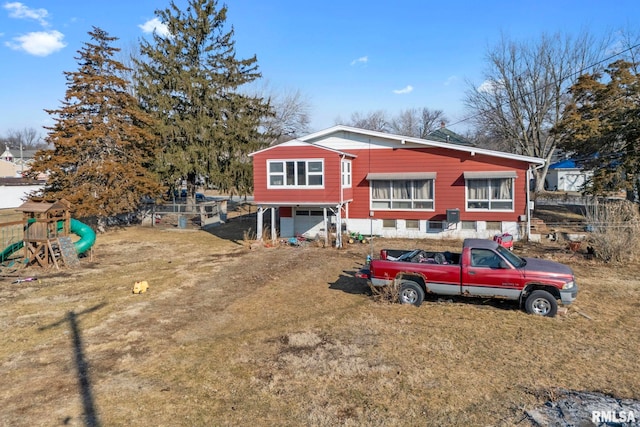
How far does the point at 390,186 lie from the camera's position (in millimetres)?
20766

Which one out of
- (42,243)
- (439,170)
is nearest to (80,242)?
(42,243)

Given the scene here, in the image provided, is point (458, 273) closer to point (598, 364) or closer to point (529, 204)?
point (598, 364)

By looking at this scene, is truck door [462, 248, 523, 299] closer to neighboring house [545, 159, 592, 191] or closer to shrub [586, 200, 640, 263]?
shrub [586, 200, 640, 263]

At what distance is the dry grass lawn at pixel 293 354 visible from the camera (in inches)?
218

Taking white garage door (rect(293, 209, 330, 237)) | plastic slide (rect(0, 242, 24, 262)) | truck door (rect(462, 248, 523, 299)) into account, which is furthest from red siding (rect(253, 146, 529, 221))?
plastic slide (rect(0, 242, 24, 262))

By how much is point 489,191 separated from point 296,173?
9.60 m

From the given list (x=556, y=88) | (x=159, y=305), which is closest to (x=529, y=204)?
(x=159, y=305)

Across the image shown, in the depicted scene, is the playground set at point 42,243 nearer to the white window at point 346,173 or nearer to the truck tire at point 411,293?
the white window at point 346,173

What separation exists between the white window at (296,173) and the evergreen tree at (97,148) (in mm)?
9461

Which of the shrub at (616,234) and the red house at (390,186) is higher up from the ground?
the red house at (390,186)

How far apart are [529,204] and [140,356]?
17.7m

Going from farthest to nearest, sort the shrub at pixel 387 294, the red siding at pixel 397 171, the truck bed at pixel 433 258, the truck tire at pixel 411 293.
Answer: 1. the red siding at pixel 397 171
2. the truck bed at pixel 433 258
3. the shrub at pixel 387 294
4. the truck tire at pixel 411 293

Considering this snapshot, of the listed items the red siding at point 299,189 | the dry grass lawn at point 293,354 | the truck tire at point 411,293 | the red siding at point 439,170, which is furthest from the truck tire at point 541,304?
the red siding at point 439,170

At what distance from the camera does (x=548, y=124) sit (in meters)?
39.2
